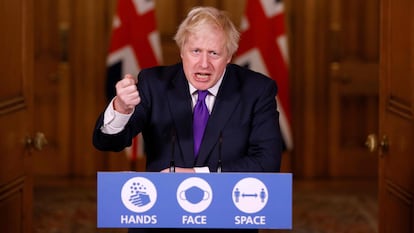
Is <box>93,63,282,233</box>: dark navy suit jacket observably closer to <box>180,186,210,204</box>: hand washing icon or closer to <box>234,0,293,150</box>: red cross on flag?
<box>180,186,210,204</box>: hand washing icon

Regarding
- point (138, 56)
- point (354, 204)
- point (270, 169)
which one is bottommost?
point (354, 204)

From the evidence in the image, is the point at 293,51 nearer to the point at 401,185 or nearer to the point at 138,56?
the point at 138,56

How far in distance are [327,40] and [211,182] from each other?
16.0 ft

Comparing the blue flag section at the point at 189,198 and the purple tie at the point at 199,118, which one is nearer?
the blue flag section at the point at 189,198

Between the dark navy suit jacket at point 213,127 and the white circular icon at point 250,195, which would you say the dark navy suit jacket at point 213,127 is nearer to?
the dark navy suit jacket at point 213,127

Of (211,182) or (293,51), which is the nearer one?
(211,182)

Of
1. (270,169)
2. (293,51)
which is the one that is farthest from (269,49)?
(270,169)

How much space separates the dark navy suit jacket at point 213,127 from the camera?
3.23 m

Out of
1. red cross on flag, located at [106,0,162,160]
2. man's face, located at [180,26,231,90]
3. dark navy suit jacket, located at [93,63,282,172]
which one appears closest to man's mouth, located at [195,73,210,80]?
man's face, located at [180,26,231,90]

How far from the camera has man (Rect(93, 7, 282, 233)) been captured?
124 inches

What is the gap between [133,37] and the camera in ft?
22.6

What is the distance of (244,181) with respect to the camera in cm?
279

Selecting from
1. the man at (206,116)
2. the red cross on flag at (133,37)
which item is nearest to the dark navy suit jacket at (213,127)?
the man at (206,116)

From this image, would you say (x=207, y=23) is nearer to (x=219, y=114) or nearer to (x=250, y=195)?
(x=219, y=114)
